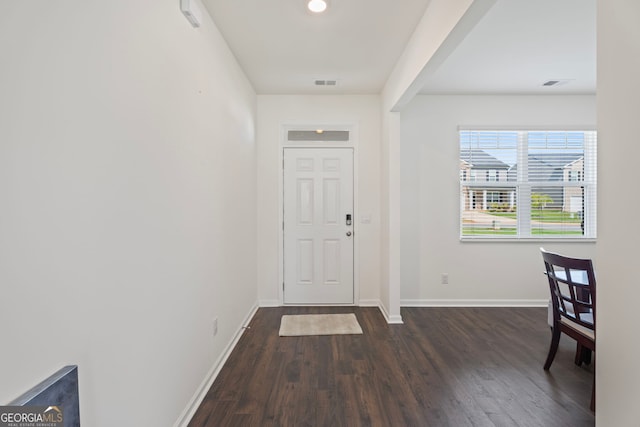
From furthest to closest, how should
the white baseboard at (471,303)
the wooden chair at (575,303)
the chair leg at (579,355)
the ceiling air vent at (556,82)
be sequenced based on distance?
the white baseboard at (471,303) < the ceiling air vent at (556,82) < the chair leg at (579,355) < the wooden chair at (575,303)

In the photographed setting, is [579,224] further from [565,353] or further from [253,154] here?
[253,154]

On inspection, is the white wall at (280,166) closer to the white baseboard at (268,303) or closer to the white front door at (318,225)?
the white baseboard at (268,303)

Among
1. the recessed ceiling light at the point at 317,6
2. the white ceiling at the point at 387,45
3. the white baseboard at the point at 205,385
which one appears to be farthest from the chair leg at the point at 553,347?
the recessed ceiling light at the point at 317,6

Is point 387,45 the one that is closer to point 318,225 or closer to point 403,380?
point 318,225

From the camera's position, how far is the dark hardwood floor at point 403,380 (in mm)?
1934

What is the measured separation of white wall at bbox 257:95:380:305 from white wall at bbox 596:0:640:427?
3.25 metres

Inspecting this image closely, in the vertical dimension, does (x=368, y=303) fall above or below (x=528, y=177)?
below

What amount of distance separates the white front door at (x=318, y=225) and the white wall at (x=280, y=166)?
132mm

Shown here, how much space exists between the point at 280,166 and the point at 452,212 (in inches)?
91.2

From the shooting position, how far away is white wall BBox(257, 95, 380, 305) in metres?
4.12

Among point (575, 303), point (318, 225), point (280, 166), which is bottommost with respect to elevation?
point (575, 303)

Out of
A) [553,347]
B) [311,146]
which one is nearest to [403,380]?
[553,347]

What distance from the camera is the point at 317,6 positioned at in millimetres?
2266

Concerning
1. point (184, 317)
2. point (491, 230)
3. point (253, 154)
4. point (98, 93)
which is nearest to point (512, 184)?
point (491, 230)
